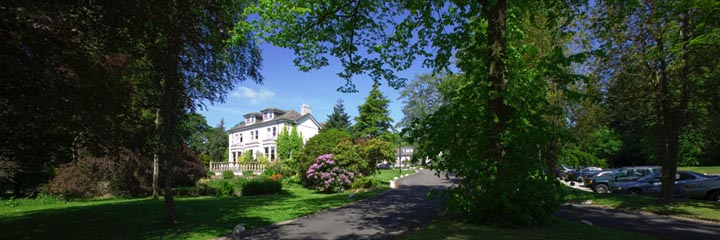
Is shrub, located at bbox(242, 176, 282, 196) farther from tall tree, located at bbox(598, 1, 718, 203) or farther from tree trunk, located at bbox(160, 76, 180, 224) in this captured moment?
tall tree, located at bbox(598, 1, 718, 203)

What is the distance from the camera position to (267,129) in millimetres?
54719

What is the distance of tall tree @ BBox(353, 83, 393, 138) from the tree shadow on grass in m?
38.6

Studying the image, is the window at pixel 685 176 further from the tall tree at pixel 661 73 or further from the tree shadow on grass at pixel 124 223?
the tree shadow on grass at pixel 124 223

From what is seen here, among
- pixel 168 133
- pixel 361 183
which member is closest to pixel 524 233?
pixel 168 133

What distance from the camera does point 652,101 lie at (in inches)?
557

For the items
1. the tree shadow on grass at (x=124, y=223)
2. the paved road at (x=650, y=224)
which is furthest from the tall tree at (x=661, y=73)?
the tree shadow on grass at (x=124, y=223)

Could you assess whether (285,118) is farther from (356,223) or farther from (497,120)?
(497,120)

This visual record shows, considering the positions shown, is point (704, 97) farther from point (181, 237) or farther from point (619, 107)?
point (181, 237)

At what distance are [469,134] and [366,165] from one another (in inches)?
540

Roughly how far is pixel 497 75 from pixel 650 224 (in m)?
5.99

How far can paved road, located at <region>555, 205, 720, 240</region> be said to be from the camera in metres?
8.09

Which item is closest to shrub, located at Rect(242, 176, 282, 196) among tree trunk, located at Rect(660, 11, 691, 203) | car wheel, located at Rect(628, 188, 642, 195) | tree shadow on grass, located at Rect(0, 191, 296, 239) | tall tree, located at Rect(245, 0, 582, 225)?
tree shadow on grass, located at Rect(0, 191, 296, 239)

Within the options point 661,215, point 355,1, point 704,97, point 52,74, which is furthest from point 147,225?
point 704,97

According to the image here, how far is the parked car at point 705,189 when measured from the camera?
15.3 m
